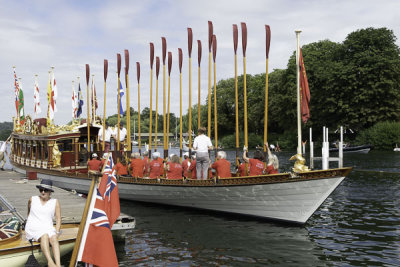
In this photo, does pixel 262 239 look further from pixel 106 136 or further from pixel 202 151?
pixel 106 136

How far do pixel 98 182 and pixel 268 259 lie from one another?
222 inches

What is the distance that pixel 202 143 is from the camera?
15.4 m

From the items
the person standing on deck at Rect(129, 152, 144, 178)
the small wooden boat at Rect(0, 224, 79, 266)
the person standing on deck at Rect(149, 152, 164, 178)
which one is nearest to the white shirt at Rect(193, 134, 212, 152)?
the person standing on deck at Rect(149, 152, 164, 178)

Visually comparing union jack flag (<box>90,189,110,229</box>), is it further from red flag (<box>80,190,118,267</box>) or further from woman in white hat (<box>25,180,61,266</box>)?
woman in white hat (<box>25,180,61,266</box>)

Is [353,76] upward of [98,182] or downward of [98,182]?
upward

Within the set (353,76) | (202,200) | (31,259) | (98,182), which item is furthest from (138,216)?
(353,76)

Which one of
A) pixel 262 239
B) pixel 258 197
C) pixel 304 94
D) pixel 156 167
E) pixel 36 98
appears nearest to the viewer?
pixel 262 239

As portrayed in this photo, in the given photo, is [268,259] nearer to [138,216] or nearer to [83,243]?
[83,243]

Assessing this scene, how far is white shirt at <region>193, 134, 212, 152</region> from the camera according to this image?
50.4 feet

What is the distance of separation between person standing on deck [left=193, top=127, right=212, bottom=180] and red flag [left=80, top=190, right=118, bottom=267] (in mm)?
8472

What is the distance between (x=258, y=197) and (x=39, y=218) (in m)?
8.29

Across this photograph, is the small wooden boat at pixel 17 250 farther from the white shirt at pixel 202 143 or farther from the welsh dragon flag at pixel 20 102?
the welsh dragon flag at pixel 20 102

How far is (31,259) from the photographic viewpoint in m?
8.04

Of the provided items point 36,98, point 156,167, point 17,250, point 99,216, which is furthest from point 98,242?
point 36,98
